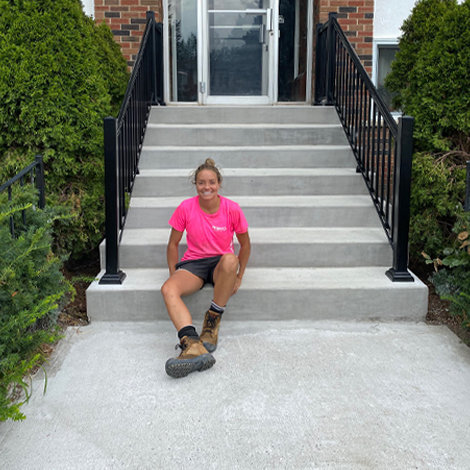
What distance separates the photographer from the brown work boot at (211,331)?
9.35 ft

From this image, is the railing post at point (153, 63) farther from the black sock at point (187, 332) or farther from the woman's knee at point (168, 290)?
the black sock at point (187, 332)

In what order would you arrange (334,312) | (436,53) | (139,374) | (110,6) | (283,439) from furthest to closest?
(110,6) → (436,53) → (334,312) → (139,374) → (283,439)

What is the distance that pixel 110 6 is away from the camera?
6.18m

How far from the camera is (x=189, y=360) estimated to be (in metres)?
2.57

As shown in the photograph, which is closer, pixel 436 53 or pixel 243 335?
pixel 243 335

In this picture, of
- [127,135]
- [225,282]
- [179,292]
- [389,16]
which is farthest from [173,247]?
[389,16]

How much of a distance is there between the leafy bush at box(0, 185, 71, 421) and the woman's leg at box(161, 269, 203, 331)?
578 millimetres

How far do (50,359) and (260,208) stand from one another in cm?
199

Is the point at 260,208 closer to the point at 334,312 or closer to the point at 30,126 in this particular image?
the point at 334,312

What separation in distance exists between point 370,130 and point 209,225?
2.38 meters

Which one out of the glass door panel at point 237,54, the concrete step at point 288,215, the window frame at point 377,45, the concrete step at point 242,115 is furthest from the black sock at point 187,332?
the window frame at point 377,45

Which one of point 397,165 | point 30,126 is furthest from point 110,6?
point 397,165

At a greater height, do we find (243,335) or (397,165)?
(397,165)

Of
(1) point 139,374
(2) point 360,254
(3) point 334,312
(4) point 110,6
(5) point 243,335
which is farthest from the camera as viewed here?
(4) point 110,6
